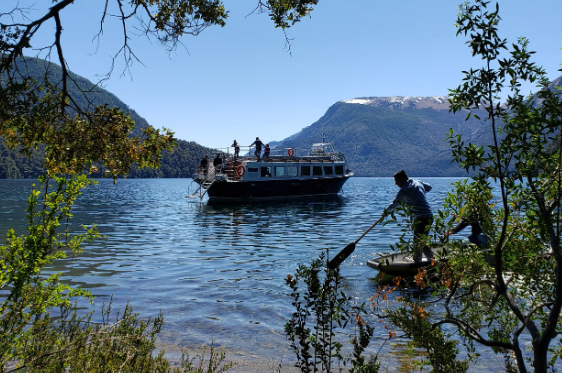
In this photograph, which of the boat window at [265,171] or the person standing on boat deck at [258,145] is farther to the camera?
→ the boat window at [265,171]

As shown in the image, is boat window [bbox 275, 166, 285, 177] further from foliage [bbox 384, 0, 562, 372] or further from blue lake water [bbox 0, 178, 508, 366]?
foliage [bbox 384, 0, 562, 372]

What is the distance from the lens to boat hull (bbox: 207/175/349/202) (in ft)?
142

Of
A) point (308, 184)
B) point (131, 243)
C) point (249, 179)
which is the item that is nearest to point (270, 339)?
point (131, 243)

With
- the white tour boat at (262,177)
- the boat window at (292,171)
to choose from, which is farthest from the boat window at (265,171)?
the boat window at (292,171)

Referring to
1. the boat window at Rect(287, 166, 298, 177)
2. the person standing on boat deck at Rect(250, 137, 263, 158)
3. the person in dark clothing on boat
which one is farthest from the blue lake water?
the boat window at Rect(287, 166, 298, 177)

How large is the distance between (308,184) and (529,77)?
4454 cm

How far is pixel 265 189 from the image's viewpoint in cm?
4484

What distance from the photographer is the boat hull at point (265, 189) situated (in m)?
43.3

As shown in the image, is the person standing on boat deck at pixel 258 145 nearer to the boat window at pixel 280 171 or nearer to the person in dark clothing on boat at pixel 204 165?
the boat window at pixel 280 171

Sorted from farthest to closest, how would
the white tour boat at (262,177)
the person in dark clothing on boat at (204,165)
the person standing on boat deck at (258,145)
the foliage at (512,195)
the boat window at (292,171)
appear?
the boat window at (292,171)
the person in dark clothing on boat at (204,165)
the white tour boat at (262,177)
the person standing on boat deck at (258,145)
the foliage at (512,195)

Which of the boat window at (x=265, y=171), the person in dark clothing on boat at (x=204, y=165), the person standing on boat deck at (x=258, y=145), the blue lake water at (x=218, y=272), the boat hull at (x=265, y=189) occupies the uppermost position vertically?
the person standing on boat deck at (x=258, y=145)

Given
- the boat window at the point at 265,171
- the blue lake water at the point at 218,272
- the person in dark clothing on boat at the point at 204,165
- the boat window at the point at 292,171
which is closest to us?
the blue lake water at the point at 218,272

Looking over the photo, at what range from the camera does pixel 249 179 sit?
43438mm

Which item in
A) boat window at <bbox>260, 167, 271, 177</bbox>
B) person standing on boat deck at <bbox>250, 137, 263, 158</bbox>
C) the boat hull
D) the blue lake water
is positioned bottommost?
the blue lake water
